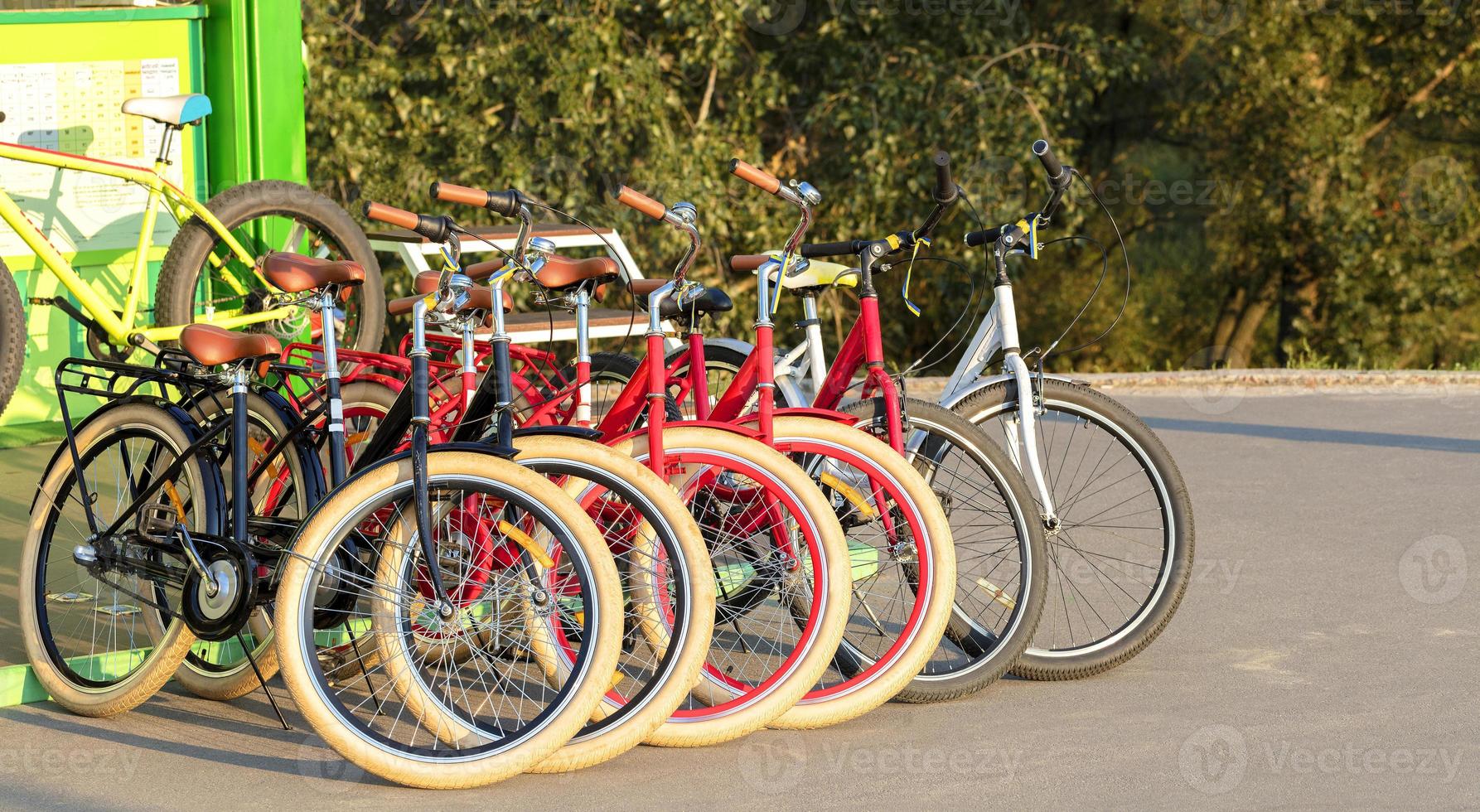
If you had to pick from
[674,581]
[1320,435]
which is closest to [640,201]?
[674,581]

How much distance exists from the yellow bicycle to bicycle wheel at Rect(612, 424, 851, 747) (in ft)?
5.80

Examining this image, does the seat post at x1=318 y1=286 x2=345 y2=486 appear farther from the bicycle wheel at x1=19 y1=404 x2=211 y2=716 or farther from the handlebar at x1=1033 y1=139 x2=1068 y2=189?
the handlebar at x1=1033 y1=139 x2=1068 y2=189

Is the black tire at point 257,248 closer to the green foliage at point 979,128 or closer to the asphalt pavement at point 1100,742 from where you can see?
the asphalt pavement at point 1100,742

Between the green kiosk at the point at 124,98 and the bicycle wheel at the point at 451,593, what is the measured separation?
309cm

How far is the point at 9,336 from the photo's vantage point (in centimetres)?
564

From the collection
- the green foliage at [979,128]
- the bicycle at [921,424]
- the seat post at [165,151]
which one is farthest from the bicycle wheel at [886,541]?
the green foliage at [979,128]

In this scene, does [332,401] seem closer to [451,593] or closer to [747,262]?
[451,593]

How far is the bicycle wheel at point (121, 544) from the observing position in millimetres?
4289

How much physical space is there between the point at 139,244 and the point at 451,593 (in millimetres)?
2699

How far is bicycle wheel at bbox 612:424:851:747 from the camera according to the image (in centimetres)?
412

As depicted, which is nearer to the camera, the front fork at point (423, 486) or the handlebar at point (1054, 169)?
the front fork at point (423, 486)

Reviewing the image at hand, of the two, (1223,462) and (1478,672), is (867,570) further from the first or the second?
(1223,462)

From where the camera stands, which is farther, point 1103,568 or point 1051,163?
point 1103,568

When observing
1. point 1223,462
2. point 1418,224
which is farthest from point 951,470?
point 1418,224
